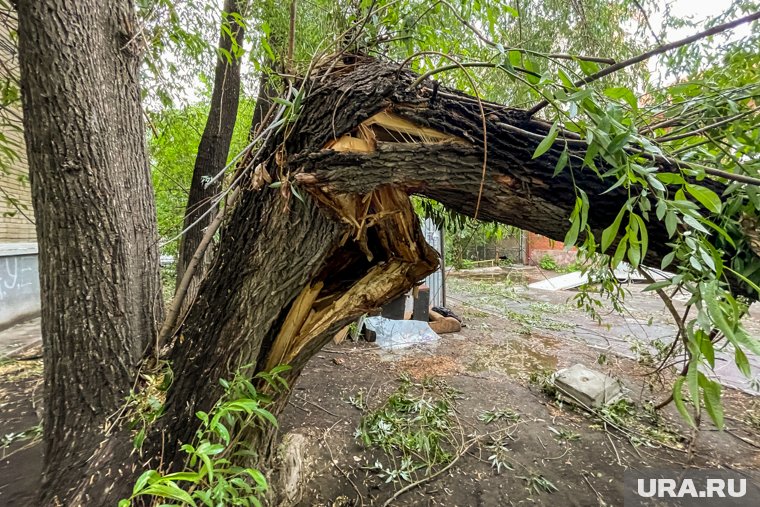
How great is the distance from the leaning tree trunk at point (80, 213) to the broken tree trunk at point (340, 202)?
0.23m

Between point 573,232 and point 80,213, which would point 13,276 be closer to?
point 80,213

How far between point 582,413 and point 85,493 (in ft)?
9.87

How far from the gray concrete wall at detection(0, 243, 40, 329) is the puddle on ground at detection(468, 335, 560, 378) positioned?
559 centimetres

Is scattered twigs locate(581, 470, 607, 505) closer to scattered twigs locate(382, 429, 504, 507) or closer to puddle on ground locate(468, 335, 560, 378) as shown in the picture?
scattered twigs locate(382, 429, 504, 507)

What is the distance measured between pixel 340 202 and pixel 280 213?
214 millimetres

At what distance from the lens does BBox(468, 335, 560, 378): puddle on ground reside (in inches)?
138

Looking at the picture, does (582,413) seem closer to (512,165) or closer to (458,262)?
(458,262)

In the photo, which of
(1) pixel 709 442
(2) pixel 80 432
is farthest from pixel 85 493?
(1) pixel 709 442

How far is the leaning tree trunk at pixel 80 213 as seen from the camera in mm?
1118

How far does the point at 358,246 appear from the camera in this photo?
4.58 feet

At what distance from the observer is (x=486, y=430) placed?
2408 mm

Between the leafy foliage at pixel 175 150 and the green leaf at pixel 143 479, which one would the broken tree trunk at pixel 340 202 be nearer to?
the green leaf at pixel 143 479

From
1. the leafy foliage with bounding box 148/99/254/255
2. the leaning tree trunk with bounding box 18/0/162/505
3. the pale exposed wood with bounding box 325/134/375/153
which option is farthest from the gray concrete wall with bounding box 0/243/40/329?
the pale exposed wood with bounding box 325/134/375/153

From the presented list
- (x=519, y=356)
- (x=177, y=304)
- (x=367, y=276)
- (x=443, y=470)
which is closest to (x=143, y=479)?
(x=177, y=304)
